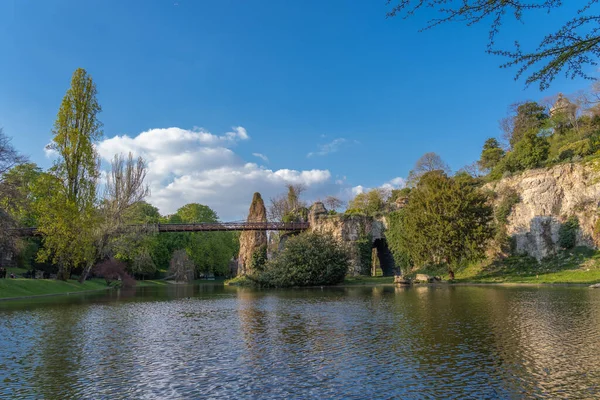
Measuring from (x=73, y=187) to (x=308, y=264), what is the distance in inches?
965

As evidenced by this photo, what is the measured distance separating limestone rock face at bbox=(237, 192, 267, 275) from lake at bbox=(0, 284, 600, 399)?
4587 cm

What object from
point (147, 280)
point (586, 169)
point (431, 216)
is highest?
point (586, 169)

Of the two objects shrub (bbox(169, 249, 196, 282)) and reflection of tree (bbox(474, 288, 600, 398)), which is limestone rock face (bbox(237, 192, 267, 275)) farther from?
reflection of tree (bbox(474, 288, 600, 398))

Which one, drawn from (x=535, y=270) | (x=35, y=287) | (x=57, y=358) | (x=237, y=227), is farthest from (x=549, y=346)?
(x=237, y=227)

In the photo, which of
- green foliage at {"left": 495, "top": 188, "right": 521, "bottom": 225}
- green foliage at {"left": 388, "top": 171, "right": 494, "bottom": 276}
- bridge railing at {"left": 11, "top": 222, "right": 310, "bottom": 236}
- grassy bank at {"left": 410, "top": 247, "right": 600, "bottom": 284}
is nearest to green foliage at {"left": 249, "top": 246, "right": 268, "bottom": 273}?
bridge railing at {"left": 11, "top": 222, "right": 310, "bottom": 236}

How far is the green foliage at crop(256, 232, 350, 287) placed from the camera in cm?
4447

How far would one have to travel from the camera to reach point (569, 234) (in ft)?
129

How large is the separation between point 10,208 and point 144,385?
28.7 meters

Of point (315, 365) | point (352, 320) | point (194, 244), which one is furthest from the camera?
point (194, 244)

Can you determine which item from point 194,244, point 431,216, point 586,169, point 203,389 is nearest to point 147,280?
point 194,244

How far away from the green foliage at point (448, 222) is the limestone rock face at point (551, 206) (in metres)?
4.46

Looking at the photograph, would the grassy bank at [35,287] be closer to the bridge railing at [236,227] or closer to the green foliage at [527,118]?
the bridge railing at [236,227]

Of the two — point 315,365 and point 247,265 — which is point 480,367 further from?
point 247,265

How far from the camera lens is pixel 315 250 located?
148 feet
